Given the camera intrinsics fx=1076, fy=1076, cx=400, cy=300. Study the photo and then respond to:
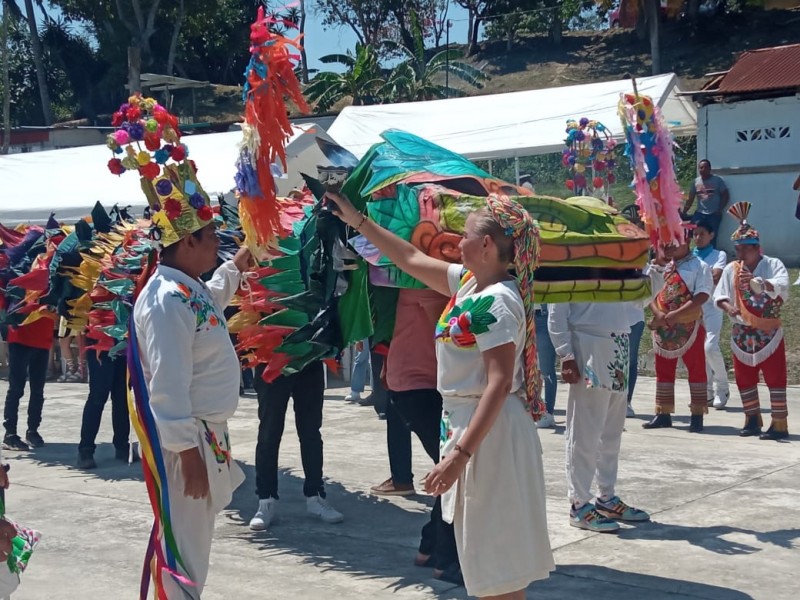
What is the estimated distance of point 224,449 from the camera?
438 cm

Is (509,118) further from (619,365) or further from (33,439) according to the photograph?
(619,365)

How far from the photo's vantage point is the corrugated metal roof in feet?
64.6

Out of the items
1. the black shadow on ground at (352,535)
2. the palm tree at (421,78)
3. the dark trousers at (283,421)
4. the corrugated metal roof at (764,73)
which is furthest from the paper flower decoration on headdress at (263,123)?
the palm tree at (421,78)

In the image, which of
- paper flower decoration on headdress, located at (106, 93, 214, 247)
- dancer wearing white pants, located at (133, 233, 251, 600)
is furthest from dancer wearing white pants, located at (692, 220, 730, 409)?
dancer wearing white pants, located at (133, 233, 251, 600)

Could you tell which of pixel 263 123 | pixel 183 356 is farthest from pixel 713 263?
pixel 183 356

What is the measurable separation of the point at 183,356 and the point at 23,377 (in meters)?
6.02

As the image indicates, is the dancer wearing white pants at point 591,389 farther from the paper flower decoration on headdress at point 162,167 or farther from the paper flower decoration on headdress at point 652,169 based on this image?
the paper flower decoration on headdress at point 162,167

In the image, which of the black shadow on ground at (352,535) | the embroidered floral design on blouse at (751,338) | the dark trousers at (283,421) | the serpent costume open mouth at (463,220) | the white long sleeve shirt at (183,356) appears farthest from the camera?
the embroidered floral design on blouse at (751,338)

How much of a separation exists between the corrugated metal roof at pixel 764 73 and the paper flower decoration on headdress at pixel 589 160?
1237cm

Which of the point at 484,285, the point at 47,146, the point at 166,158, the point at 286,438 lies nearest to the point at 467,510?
the point at 484,285

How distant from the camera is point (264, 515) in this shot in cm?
661

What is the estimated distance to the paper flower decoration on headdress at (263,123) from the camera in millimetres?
5461

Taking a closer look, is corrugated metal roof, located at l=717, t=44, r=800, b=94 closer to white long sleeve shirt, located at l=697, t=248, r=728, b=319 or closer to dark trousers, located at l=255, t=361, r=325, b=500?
white long sleeve shirt, located at l=697, t=248, r=728, b=319

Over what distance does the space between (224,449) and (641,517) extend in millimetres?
3121
